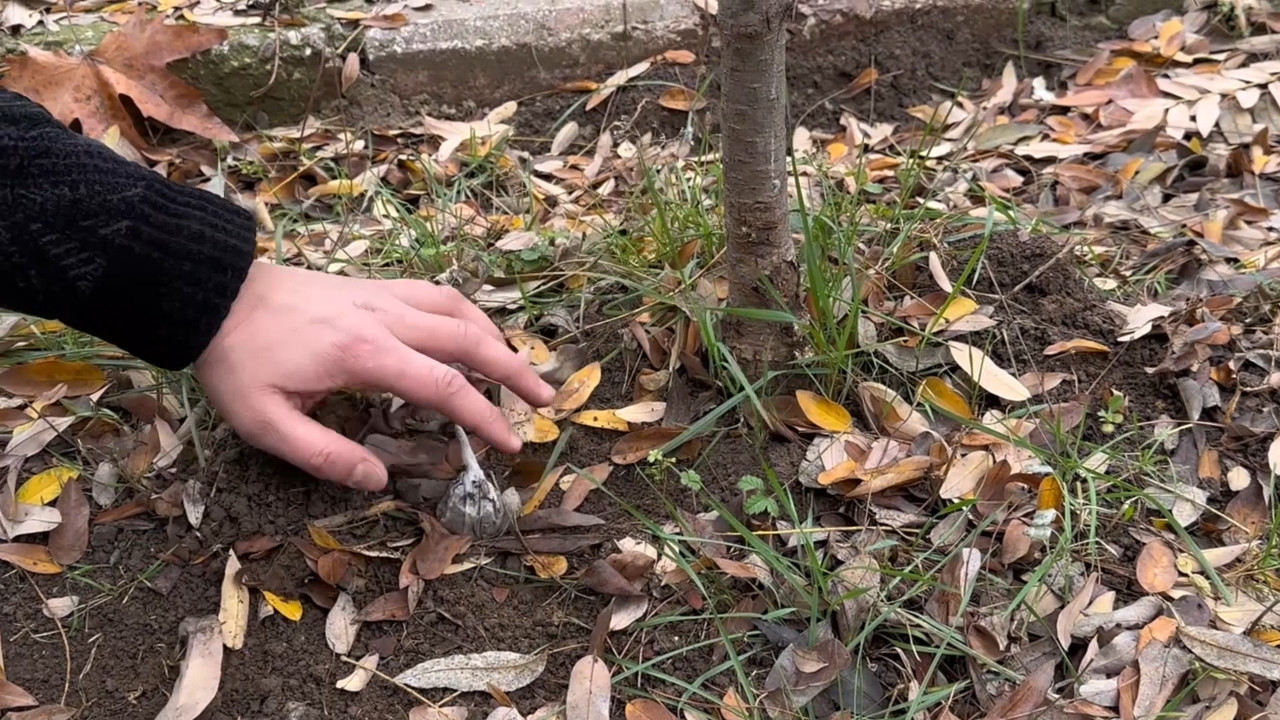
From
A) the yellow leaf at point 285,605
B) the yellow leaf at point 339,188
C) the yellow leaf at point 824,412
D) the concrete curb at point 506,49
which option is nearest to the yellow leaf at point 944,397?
the yellow leaf at point 824,412

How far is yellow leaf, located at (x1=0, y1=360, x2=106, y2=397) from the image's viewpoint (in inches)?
59.3

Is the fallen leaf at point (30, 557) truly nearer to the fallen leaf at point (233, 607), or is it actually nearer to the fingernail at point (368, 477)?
the fallen leaf at point (233, 607)

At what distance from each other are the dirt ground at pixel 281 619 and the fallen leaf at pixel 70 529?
2 cm

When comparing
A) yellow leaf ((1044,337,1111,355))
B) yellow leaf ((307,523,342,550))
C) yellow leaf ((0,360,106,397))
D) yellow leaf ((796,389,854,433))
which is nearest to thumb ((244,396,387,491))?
yellow leaf ((307,523,342,550))

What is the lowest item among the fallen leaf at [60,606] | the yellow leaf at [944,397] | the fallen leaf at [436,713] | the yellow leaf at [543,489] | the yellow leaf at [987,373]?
the fallen leaf at [436,713]

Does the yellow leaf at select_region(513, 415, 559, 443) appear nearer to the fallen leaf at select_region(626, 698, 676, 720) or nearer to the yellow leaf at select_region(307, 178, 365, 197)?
the fallen leaf at select_region(626, 698, 676, 720)

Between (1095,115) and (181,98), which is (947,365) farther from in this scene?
(181,98)

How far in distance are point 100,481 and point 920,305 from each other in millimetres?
1203

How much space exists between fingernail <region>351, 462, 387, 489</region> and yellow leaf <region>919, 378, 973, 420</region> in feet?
2.45

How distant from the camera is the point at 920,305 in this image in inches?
60.3

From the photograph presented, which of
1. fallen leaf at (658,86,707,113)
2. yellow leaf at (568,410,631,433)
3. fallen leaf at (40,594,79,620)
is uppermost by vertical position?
fallen leaf at (658,86,707,113)

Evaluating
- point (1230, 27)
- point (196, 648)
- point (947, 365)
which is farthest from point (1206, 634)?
point (1230, 27)

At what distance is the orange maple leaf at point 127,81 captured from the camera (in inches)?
77.0

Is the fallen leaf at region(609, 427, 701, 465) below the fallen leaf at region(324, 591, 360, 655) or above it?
above
